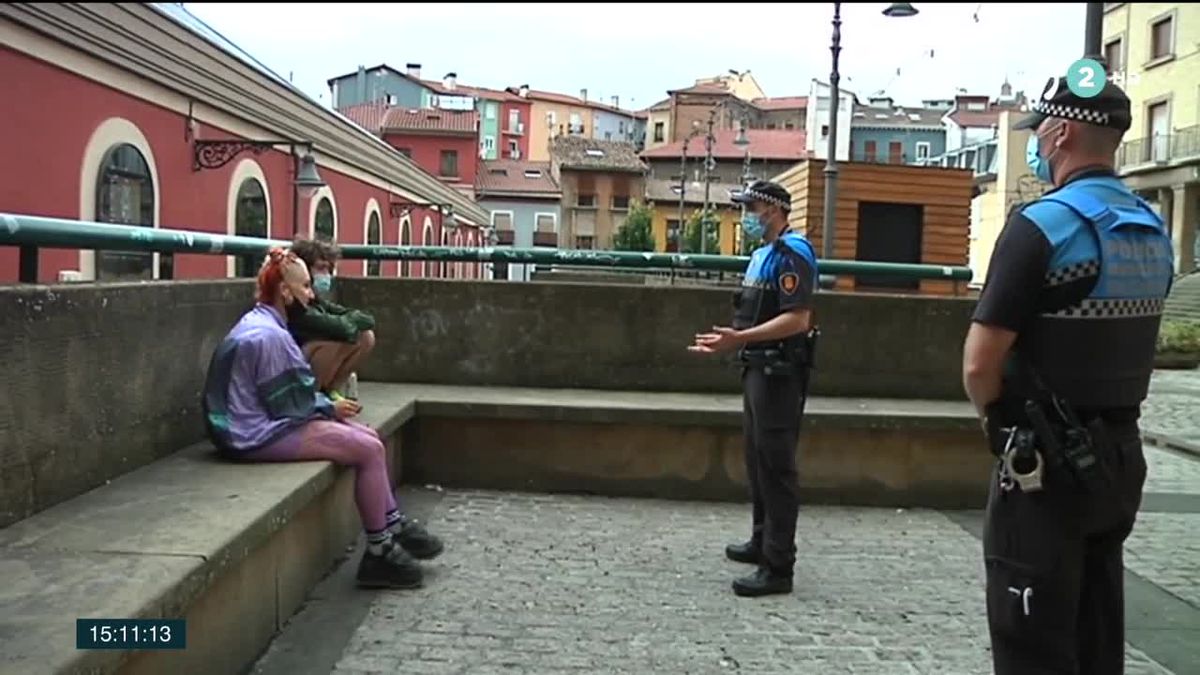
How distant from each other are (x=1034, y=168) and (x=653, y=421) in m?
4.12

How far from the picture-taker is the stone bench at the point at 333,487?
3.03 metres

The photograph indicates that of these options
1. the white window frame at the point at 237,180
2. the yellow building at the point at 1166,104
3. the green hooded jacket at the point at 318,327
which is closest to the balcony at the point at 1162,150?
the yellow building at the point at 1166,104

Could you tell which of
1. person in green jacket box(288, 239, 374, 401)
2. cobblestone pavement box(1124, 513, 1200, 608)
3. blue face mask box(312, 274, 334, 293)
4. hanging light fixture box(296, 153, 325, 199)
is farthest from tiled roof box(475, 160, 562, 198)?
cobblestone pavement box(1124, 513, 1200, 608)

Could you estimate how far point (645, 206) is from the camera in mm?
73812

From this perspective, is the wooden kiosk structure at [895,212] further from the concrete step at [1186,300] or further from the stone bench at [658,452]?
the stone bench at [658,452]

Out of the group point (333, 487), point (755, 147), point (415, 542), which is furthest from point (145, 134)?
point (755, 147)

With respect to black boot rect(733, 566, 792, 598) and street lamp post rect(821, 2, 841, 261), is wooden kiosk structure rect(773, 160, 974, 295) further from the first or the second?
black boot rect(733, 566, 792, 598)

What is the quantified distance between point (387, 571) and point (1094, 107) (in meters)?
3.58

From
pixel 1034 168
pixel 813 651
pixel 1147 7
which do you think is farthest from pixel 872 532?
pixel 1147 7

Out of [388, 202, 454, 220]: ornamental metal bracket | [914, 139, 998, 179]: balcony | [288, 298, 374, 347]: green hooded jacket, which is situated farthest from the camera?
[914, 139, 998, 179]: balcony

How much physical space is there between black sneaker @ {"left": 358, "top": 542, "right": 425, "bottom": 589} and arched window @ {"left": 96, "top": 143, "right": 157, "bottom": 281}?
24.5ft

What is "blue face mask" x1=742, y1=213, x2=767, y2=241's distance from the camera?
529 centimetres

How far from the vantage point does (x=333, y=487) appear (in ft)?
17.0
